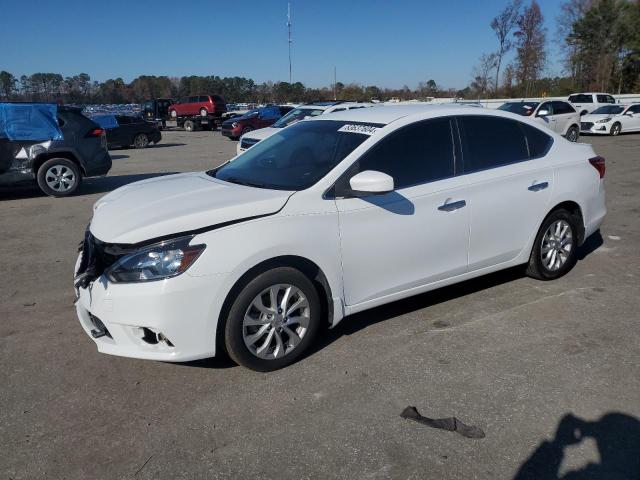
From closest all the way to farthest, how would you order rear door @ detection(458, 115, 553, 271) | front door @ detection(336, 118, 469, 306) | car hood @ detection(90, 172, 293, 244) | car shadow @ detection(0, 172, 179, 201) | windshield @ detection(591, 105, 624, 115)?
car hood @ detection(90, 172, 293, 244), front door @ detection(336, 118, 469, 306), rear door @ detection(458, 115, 553, 271), car shadow @ detection(0, 172, 179, 201), windshield @ detection(591, 105, 624, 115)

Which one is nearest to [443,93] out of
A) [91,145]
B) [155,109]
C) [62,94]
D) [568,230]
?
[155,109]

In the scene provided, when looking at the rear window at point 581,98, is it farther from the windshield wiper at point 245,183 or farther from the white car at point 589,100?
the windshield wiper at point 245,183

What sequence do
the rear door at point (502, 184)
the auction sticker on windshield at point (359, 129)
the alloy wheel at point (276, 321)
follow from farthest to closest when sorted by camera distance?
the rear door at point (502, 184) < the auction sticker on windshield at point (359, 129) < the alloy wheel at point (276, 321)

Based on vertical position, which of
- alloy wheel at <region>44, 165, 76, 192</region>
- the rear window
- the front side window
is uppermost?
the rear window

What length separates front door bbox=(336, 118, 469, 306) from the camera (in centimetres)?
379

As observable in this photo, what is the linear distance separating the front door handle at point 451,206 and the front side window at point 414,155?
8.7 inches

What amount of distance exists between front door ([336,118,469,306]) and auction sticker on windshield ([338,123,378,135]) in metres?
0.13

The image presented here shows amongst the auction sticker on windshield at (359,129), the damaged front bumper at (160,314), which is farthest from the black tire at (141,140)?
→ the damaged front bumper at (160,314)

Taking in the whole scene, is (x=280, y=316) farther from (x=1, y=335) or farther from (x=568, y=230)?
(x=568, y=230)

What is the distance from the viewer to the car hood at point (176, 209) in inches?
131

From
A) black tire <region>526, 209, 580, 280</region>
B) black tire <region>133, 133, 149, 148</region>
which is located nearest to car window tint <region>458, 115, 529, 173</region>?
black tire <region>526, 209, 580, 280</region>

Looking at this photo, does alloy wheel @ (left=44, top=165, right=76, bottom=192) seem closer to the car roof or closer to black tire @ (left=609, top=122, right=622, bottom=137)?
the car roof

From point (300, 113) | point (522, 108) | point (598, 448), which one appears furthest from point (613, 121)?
point (598, 448)

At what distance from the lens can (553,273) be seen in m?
5.23
